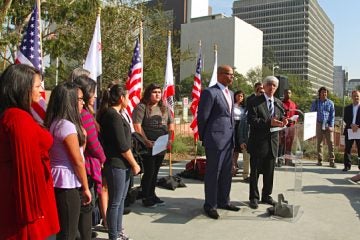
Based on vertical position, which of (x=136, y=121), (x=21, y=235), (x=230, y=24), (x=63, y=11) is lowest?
(x=21, y=235)

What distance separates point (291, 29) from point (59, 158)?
141 m

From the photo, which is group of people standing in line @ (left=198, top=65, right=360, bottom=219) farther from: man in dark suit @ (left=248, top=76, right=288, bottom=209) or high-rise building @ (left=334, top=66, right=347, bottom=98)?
high-rise building @ (left=334, top=66, right=347, bottom=98)

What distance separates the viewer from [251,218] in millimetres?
5609

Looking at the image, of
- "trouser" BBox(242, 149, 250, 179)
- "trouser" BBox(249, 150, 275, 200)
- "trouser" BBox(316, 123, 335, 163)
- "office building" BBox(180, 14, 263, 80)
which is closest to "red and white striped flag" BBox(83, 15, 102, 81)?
"trouser" BBox(249, 150, 275, 200)

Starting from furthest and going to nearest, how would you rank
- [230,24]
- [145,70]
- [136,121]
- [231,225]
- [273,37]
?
[273,37] < [230,24] < [145,70] < [136,121] < [231,225]

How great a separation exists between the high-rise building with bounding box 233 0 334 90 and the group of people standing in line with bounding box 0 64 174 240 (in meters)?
132

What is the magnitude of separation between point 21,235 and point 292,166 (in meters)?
4.32

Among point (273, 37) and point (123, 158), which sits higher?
point (273, 37)

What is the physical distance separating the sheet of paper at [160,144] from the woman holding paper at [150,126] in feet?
0.38

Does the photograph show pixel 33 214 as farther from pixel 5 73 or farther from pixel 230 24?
pixel 230 24

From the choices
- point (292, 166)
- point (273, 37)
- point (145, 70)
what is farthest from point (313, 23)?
point (292, 166)

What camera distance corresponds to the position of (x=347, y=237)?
16.1 ft

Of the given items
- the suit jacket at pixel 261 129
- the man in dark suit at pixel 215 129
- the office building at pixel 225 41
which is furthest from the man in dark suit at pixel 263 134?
the office building at pixel 225 41

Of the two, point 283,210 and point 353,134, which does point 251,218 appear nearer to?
point 283,210
